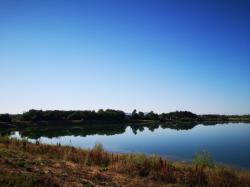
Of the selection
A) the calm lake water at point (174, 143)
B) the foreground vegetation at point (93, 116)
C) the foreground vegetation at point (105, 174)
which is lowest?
the calm lake water at point (174, 143)

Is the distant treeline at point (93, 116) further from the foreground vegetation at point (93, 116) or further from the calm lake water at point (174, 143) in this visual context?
the calm lake water at point (174, 143)

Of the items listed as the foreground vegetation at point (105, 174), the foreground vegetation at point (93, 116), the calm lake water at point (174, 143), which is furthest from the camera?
the foreground vegetation at point (93, 116)

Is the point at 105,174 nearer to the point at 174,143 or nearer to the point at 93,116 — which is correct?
the point at 174,143

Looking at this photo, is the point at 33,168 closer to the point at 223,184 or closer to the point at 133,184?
the point at 133,184

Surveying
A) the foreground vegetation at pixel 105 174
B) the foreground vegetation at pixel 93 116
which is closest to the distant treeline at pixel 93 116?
the foreground vegetation at pixel 93 116

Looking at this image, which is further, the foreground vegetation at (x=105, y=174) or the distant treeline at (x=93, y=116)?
the distant treeline at (x=93, y=116)

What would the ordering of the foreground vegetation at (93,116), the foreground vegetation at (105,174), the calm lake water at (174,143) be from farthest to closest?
1. the foreground vegetation at (93,116)
2. the calm lake water at (174,143)
3. the foreground vegetation at (105,174)

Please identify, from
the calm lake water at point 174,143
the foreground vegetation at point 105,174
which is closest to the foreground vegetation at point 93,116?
the calm lake water at point 174,143

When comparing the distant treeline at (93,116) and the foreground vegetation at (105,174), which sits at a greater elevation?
the distant treeline at (93,116)

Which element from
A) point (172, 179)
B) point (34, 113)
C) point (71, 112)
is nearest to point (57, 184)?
point (172, 179)

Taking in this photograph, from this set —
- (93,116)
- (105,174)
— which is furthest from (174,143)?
(93,116)

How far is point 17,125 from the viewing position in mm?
70125

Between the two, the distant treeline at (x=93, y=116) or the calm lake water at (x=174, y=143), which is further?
the distant treeline at (x=93, y=116)

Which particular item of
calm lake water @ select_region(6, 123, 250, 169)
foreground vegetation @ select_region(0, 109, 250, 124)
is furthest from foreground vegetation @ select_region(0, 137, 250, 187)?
foreground vegetation @ select_region(0, 109, 250, 124)
